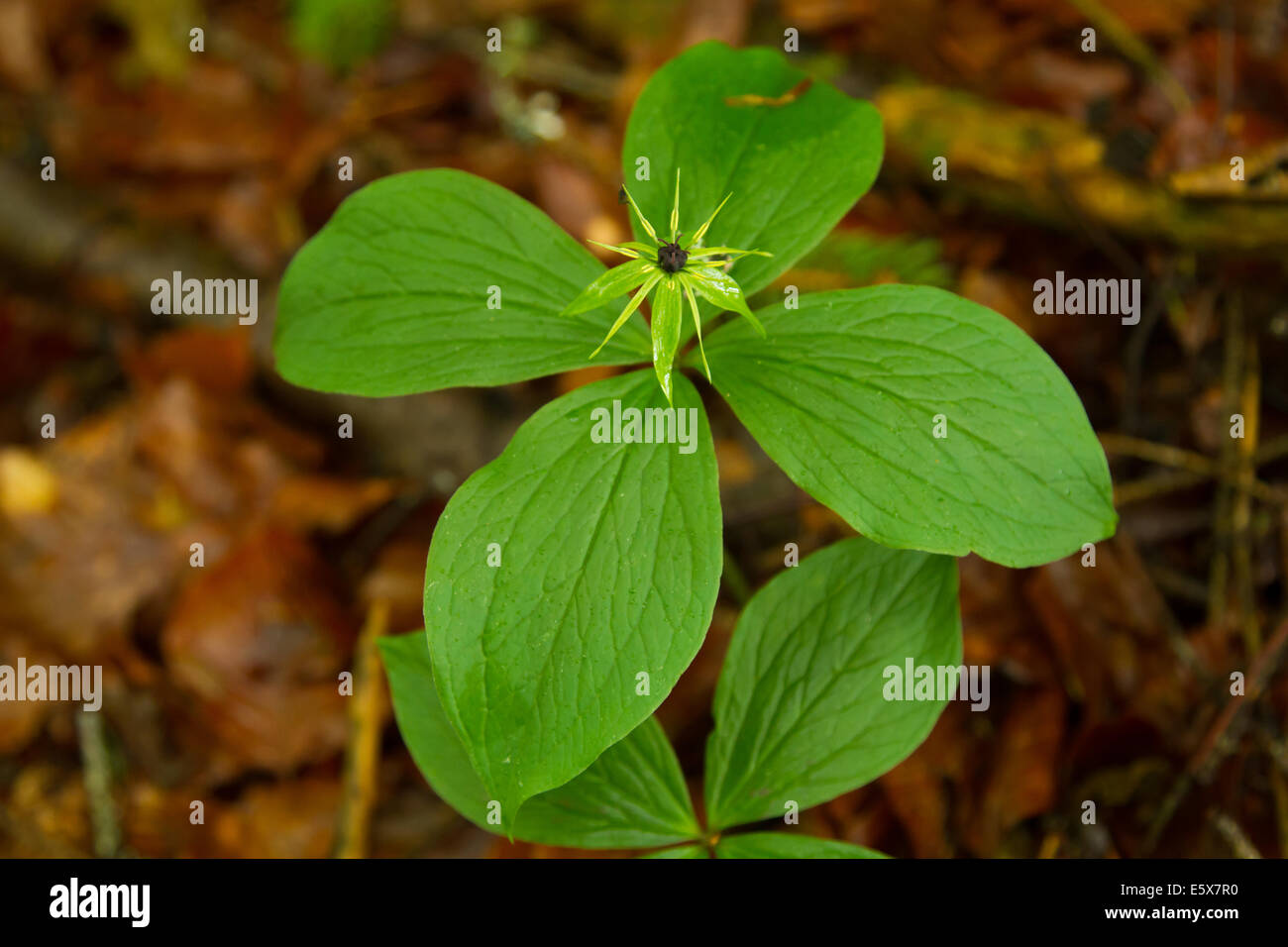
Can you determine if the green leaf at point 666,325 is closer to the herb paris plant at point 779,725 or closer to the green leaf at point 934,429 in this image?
the green leaf at point 934,429

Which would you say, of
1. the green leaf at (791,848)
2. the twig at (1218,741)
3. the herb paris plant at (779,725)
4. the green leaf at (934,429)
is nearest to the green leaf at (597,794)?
the herb paris plant at (779,725)

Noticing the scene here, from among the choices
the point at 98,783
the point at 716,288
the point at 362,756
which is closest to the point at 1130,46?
the point at 716,288

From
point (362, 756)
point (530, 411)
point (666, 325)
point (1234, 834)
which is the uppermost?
point (530, 411)

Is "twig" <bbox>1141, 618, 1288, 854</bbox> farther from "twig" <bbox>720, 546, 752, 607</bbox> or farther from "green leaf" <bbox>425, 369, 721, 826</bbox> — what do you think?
"green leaf" <bbox>425, 369, 721, 826</bbox>

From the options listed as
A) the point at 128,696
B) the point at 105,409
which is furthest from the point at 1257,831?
the point at 105,409

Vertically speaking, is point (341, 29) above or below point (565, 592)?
above

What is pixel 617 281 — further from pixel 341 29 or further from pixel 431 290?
pixel 341 29
